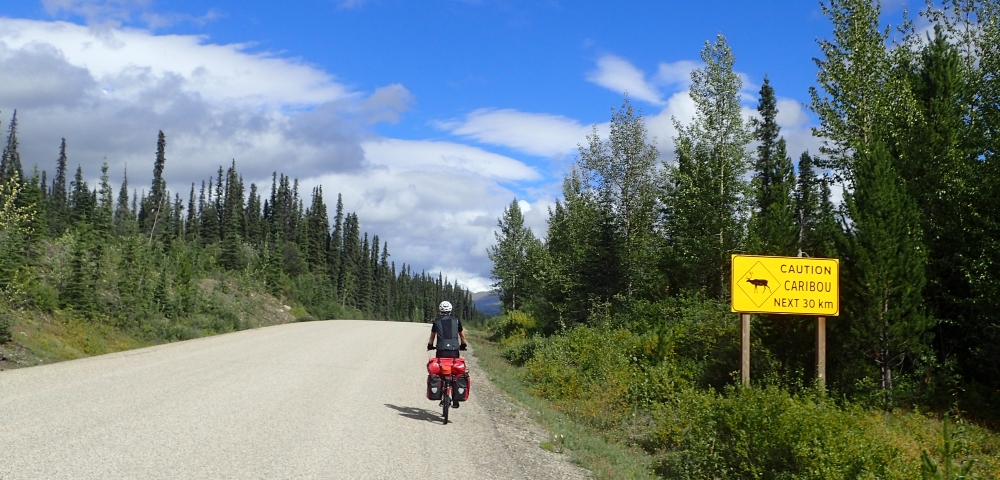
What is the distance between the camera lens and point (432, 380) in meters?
11.7

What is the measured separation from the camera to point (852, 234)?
1372 centimetres

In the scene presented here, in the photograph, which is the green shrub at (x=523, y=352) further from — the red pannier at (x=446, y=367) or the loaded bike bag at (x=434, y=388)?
the loaded bike bag at (x=434, y=388)

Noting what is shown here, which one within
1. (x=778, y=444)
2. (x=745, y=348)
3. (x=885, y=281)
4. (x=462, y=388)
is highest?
(x=885, y=281)

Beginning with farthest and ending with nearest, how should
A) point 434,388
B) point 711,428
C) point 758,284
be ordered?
point 758,284
point 434,388
point 711,428

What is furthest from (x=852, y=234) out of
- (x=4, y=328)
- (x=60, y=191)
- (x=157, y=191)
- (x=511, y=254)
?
(x=60, y=191)

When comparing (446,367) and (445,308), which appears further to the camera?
(445,308)

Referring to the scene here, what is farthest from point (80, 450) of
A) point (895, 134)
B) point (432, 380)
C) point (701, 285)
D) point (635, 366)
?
point (701, 285)

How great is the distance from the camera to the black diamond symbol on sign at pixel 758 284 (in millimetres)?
12445

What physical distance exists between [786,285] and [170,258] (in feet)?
114

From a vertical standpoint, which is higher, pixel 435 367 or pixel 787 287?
pixel 787 287

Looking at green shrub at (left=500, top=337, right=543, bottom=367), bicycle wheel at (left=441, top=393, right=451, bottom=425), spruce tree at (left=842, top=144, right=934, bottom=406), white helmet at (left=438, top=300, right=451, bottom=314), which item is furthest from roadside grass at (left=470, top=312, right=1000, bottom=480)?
green shrub at (left=500, top=337, right=543, bottom=367)

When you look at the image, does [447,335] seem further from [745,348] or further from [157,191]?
[157,191]

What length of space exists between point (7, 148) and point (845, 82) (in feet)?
371

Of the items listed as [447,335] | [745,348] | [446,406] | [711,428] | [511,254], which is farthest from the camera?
[511,254]
